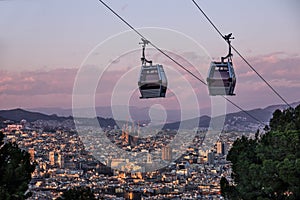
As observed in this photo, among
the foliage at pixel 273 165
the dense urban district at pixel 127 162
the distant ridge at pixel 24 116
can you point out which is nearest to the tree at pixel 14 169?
the foliage at pixel 273 165

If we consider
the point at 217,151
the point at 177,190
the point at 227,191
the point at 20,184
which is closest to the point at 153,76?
the point at 20,184

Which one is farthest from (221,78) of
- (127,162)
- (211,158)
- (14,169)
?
(127,162)

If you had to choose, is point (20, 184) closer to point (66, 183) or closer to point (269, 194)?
point (269, 194)

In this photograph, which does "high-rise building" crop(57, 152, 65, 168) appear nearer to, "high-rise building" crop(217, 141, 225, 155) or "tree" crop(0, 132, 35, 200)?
"high-rise building" crop(217, 141, 225, 155)

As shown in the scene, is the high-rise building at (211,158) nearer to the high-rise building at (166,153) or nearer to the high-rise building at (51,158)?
the high-rise building at (166,153)

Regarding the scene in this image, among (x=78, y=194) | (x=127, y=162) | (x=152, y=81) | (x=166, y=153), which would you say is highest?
(x=152, y=81)

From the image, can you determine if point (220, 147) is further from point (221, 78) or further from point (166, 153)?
point (221, 78)

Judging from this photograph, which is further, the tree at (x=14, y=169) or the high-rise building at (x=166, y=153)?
the high-rise building at (x=166, y=153)
